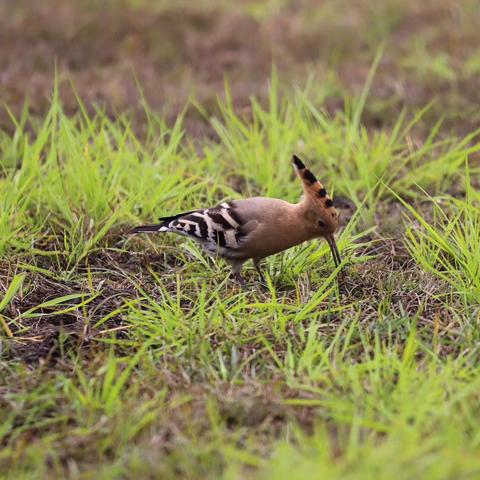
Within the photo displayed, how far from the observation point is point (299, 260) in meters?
4.06

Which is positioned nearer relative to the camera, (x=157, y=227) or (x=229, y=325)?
(x=229, y=325)

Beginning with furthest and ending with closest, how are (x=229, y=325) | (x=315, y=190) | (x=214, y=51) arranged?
(x=214, y=51), (x=315, y=190), (x=229, y=325)

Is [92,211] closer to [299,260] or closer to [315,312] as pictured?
[299,260]

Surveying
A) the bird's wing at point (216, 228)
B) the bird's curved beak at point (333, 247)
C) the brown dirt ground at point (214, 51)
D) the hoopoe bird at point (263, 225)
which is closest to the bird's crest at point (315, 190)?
the hoopoe bird at point (263, 225)

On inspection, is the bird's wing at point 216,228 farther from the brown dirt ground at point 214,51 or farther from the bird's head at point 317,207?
the brown dirt ground at point 214,51

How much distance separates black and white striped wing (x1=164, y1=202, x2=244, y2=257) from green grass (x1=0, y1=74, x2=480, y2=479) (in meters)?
0.20

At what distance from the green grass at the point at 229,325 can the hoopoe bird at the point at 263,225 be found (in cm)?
19

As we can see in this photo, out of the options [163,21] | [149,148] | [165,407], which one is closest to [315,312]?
[165,407]

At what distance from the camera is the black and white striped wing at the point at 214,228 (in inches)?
150

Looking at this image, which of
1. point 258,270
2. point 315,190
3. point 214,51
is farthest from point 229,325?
point 214,51

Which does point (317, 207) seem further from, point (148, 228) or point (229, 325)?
point (148, 228)

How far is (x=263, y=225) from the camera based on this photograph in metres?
3.77

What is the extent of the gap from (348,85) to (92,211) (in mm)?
3305

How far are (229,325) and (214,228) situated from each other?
56 cm
